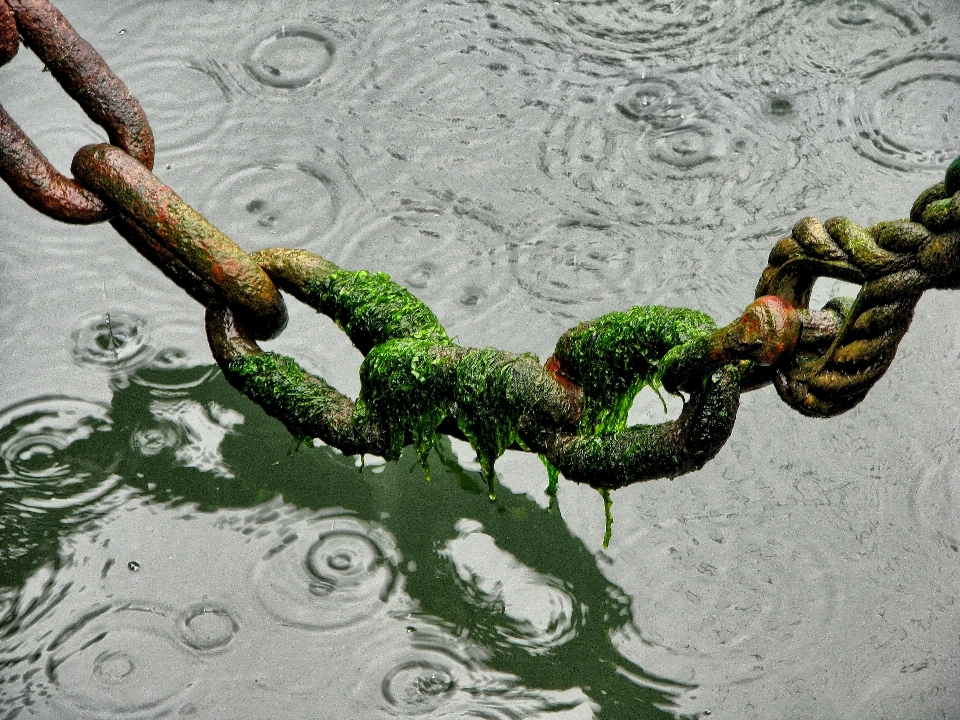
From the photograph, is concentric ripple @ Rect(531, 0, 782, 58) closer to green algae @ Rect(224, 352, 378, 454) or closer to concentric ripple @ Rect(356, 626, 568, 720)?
green algae @ Rect(224, 352, 378, 454)

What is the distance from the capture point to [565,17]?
3766mm

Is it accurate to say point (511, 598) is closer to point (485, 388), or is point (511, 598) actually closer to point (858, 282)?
point (485, 388)

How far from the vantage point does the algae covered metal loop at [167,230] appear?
7.14 ft

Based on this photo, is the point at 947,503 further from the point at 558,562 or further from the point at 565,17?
the point at 565,17

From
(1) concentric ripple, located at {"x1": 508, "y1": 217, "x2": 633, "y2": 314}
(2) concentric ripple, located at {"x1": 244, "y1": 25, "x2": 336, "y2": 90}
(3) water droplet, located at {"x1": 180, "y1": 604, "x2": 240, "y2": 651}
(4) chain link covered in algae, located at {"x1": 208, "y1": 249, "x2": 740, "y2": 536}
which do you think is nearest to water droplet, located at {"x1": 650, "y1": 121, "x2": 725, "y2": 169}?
(1) concentric ripple, located at {"x1": 508, "y1": 217, "x2": 633, "y2": 314}

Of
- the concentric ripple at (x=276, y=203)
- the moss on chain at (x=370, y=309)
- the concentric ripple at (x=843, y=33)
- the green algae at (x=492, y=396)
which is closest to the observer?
the green algae at (x=492, y=396)

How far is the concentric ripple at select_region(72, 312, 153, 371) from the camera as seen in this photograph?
120 inches

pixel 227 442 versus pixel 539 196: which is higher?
pixel 539 196

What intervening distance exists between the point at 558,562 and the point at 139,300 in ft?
4.17

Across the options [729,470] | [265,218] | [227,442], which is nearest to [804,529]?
[729,470]

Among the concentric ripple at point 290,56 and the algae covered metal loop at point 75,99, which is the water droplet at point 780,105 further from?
the algae covered metal loop at point 75,99

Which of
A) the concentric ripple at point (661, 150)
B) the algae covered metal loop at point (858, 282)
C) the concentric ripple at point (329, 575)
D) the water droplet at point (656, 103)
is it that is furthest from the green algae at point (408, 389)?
the water droplet at point (656, 103)

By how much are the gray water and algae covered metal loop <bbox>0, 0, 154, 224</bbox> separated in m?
0.82

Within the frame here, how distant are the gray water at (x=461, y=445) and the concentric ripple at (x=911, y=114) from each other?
0.01 meters
